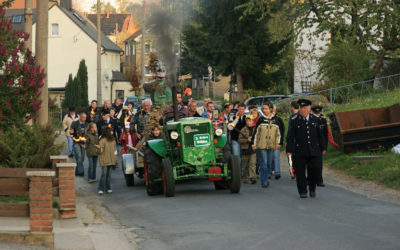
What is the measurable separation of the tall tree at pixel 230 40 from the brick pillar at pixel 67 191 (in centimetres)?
3376

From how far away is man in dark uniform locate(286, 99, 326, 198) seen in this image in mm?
14883

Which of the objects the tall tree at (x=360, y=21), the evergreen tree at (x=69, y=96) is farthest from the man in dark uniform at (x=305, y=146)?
the evergreen tree at (x=69, y=96)

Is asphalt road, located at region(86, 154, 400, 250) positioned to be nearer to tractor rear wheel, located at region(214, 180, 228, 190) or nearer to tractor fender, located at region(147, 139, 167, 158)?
tractor rear wheel, located at region(214, 180, 228, 190)

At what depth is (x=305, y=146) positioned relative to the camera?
1502 centimetres

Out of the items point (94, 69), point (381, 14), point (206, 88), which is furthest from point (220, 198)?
point (206, 88)

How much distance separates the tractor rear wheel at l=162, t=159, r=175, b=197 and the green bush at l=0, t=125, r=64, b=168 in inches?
97.1

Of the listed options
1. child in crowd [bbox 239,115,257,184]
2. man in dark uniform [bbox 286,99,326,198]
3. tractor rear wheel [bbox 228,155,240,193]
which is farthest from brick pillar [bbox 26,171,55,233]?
child in crowd [bbox 239,115,257,184]

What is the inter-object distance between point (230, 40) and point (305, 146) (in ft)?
109

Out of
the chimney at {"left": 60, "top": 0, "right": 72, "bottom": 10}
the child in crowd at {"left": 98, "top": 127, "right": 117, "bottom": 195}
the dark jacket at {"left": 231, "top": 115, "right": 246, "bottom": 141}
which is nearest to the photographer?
the child in crowd at {"left": 98, "top": 127, "right": 117, "bottom": 195}

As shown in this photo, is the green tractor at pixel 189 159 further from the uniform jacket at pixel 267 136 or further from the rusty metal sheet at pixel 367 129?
the rusty metal sheet at pixel 367 129

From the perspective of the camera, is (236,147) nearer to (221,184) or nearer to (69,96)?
(221,184)

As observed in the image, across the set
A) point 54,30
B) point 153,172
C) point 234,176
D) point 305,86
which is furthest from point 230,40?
point 234,176

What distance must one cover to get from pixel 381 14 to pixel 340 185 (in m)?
21.0

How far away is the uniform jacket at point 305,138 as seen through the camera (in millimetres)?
15000
